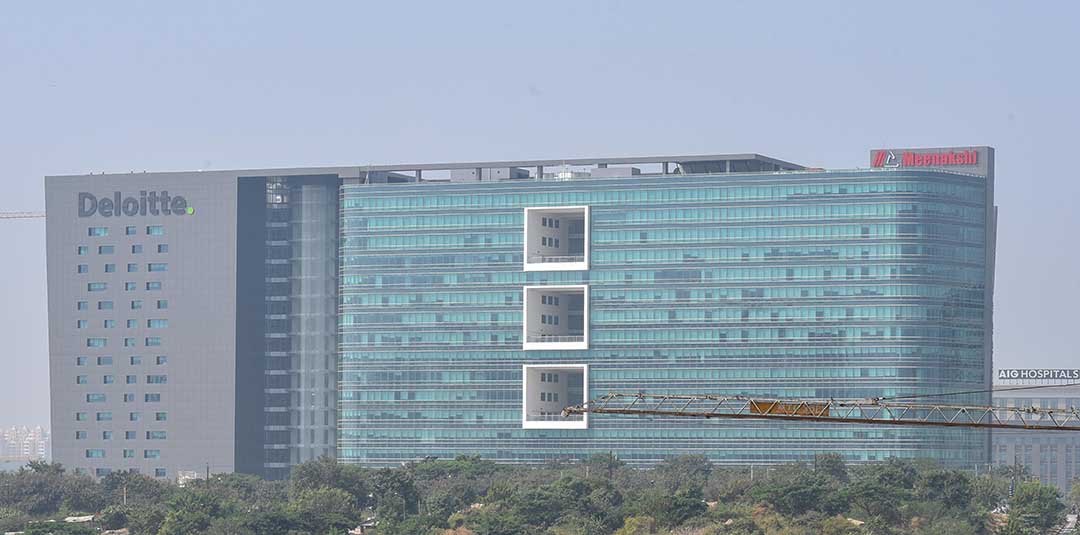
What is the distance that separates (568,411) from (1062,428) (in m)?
34.9

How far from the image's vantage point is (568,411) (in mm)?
150625

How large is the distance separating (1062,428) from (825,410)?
16788mm

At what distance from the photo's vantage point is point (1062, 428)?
153 metres

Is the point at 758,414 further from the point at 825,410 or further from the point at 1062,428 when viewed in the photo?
the point at 1062,428

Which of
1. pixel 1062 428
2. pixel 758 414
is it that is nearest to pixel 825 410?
pixel 758 414

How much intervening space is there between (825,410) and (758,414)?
4.84 meters

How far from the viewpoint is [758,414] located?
152m

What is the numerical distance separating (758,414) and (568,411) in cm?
1332

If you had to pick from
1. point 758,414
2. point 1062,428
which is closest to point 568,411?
point 758,414

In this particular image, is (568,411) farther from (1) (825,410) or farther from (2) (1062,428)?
(2) (1062,428)

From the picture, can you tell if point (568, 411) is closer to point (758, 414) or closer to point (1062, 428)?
point (758, 414)

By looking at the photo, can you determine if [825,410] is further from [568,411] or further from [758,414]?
[568,411]

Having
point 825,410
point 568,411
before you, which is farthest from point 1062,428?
point 568,411
